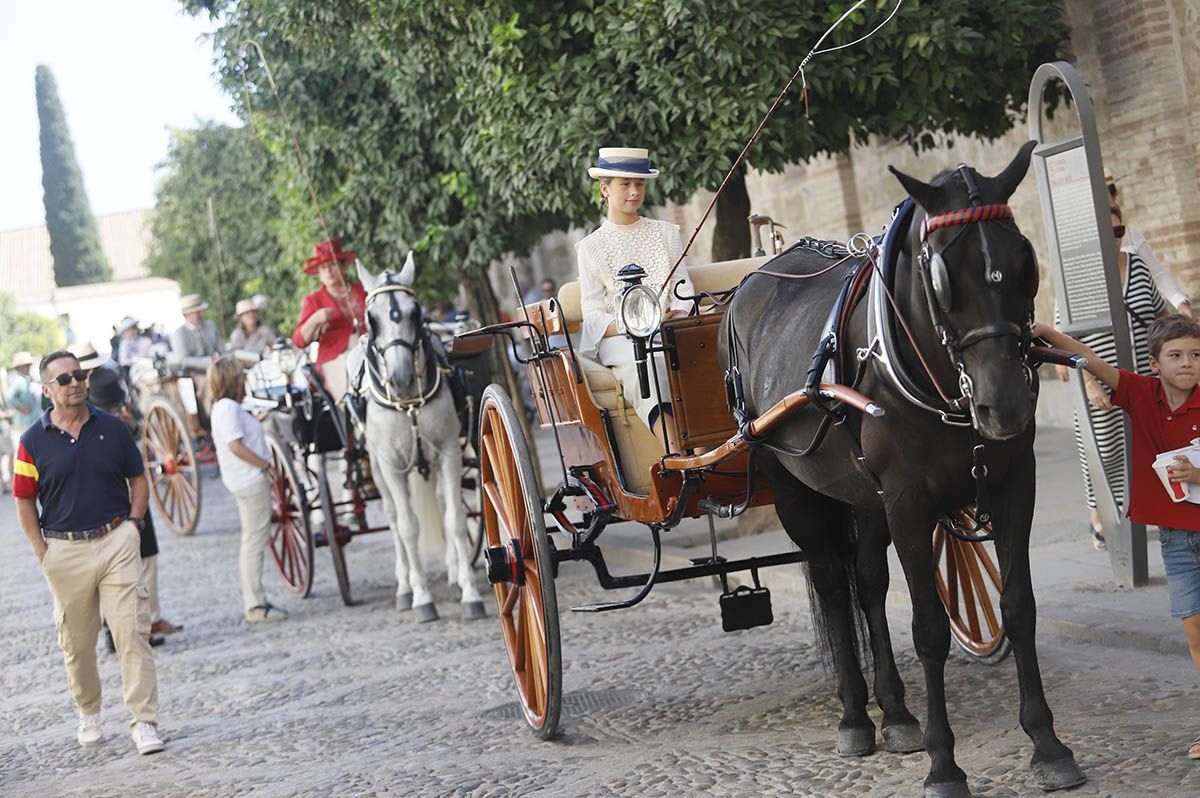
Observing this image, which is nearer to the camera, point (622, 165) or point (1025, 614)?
point (1025, 614)

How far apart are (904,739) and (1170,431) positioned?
52.2 inches

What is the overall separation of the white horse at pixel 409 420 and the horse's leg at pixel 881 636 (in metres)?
4.37

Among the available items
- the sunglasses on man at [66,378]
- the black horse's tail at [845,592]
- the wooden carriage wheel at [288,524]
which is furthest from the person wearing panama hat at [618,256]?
the wooden carriage wheel at [288,524]

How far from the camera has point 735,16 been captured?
27.6 feet

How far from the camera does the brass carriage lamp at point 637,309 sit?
206 inches

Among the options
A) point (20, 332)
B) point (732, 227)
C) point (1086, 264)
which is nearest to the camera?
point (1086, 264)

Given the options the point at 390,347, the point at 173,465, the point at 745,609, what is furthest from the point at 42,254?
the point at 745,609

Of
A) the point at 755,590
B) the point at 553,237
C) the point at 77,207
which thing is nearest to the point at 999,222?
the point at 755,590

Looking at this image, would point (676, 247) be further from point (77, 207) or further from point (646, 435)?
point (77, 207)

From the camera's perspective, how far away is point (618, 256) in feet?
20.0

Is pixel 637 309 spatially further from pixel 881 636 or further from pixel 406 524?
pixel 406 524

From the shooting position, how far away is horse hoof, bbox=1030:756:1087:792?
423 cm

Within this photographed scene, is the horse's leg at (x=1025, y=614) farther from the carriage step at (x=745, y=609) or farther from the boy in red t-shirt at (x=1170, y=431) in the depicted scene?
the carriage step at (x=745, y=609)

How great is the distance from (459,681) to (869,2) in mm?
4596
